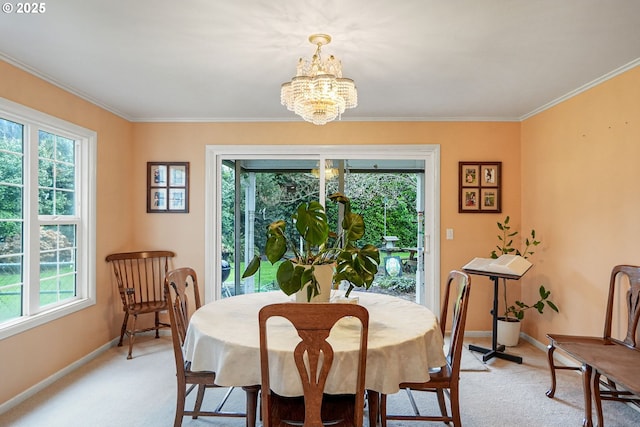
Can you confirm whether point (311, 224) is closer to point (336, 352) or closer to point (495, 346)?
point (336, 352)

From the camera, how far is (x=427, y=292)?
422 cm

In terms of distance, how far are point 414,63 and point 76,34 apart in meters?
2.13

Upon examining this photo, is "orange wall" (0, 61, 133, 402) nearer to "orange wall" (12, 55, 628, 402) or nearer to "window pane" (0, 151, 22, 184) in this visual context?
"orange wall" (12, 55, 628, 402)

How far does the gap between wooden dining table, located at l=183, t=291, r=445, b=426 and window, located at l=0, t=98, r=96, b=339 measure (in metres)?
1.62

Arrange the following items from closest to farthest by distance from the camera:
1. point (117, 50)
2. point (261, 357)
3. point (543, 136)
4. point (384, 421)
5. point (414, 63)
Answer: point (261, 357) < point (384, 421) < point (117, 50) < point (414, 63) < point (543, 136)

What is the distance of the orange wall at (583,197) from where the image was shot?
273cm

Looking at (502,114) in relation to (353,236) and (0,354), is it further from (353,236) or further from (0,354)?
(0,354)

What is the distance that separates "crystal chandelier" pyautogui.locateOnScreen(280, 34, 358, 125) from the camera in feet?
7.13

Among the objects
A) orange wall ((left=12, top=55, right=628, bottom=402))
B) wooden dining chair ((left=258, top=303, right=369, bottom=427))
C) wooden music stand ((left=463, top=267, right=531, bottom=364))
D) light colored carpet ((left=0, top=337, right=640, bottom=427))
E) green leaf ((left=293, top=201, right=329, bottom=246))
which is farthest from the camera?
wooden music stand ((left=463, top=267, right=531, bottom=364))

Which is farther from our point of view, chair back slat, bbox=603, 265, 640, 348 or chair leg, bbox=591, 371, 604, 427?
chair back slat, bbox=603, 265, 640, 348

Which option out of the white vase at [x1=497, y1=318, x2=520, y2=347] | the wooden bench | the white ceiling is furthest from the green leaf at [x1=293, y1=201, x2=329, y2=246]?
the white vase at [x1=497, y1=318, x2=520, y2=347]

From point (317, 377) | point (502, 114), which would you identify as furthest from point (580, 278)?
point (317, 377)

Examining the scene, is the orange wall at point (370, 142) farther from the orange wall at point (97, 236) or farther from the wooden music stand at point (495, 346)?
the wooden music stand at point (495, 346)

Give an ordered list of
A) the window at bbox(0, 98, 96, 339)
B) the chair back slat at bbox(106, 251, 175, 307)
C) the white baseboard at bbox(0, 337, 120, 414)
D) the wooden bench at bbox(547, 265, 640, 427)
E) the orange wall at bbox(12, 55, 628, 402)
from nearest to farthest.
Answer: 1. the wooden bench at bbox(547, 265, 640, 427)
2. the white baseboard at bbox(0, 337, 120, 414)
3. the window at bbox(0, 98, 96, 339)
4. the orange wall at bbox(12, 55, 628, 402)
5. the chair back slat at bbox(106, 251, 175, 307)
